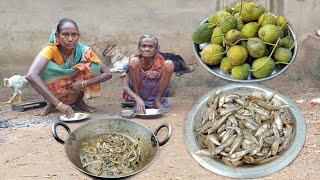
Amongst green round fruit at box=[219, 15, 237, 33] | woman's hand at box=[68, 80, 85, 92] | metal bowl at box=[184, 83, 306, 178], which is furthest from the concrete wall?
metal bowl at box=[184, 83, 306, 178]

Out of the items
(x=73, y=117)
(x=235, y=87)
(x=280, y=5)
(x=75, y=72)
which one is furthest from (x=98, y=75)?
(x=280, y=5)

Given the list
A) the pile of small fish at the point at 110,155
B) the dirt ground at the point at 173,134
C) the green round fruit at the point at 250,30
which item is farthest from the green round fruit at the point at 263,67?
the pile of small fish at the point at 110,155

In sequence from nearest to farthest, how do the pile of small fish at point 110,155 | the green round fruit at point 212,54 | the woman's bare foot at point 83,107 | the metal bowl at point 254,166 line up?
the metal bowl at point 254,166 < the pile of small fish at point 110,155 < the green round fruit at point 212,54 < the woman's bare foot at point 83,107

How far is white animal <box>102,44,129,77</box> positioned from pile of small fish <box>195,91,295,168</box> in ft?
10.0

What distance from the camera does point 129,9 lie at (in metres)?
6.59

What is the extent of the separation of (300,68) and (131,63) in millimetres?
2912

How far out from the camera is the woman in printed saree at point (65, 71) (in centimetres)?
457

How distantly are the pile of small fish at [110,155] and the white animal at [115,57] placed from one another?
123 inches

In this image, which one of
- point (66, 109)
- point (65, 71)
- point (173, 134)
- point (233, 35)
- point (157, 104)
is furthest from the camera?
A: point (157, 104)

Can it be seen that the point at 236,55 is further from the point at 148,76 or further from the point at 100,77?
the point at 100,77

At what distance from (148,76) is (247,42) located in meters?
1.48

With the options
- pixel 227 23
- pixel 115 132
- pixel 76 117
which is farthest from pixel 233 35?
pixel 76 117

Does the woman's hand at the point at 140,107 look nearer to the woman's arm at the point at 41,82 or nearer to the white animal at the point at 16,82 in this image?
the woman's arm at the point at 41,82

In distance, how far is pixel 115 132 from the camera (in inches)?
140
